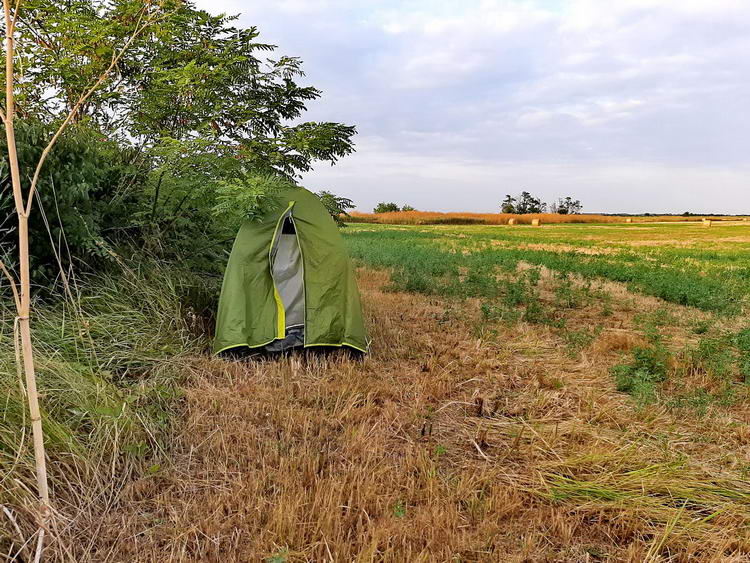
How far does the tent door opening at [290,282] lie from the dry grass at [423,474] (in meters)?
0.38

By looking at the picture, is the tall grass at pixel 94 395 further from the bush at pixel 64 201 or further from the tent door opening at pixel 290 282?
the tent door opening at pixel 290 282

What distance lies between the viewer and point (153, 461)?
3004 millimetres

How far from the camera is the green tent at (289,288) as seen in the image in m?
4.64

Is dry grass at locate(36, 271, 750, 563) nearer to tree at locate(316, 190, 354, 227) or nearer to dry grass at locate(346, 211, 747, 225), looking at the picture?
tree at locate(316, 190, 354, 227)

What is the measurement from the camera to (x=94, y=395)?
3268mm

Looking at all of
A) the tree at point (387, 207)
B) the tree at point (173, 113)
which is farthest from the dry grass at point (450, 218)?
the tree at point (173, 113)

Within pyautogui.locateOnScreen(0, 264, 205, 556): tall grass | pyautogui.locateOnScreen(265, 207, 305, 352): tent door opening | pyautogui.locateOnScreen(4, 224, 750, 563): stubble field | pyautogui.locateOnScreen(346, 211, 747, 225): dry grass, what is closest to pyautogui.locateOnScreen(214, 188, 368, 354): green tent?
pyautogui.locateOnScreen(265, 207, 305, 352): tent door opening

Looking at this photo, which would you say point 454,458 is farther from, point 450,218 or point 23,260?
point 450,218

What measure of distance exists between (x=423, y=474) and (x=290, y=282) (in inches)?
103

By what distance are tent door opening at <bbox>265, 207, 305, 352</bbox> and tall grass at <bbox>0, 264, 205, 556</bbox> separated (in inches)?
37.3

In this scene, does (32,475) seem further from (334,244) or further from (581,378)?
(581,378)

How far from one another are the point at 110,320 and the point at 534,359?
4403 millimetres

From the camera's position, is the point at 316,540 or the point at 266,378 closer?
the point at 316,540

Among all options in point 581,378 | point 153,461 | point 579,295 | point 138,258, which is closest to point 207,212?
point 138,258
